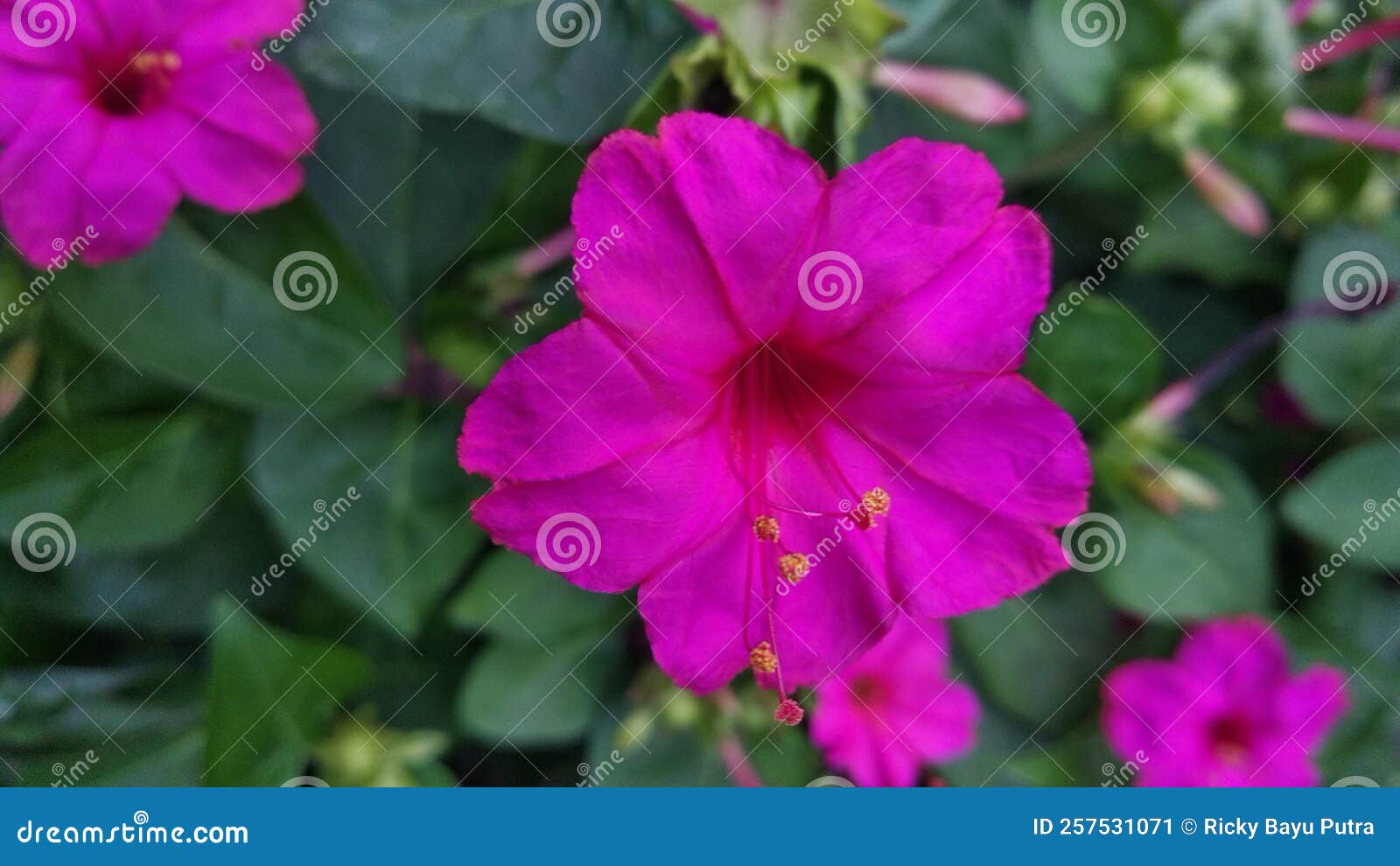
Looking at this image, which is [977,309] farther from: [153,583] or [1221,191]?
[153,583]

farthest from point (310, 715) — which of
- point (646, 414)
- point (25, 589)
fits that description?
point (646, 414)

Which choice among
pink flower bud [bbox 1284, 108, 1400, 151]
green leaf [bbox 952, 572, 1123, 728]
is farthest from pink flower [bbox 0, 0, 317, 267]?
pink flower bud [bbox 1284, 108, 1400, 151]

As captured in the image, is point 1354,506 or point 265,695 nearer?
point 265,695

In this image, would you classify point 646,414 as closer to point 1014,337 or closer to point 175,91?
point 1014,337

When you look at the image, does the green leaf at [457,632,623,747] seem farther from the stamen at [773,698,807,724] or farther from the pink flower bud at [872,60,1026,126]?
the pink flower bud at [872,60,1026,126]

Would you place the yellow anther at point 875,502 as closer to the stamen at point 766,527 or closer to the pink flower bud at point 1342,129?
the stamen at point 766,527

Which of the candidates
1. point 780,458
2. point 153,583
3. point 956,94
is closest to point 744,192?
point 780,458
